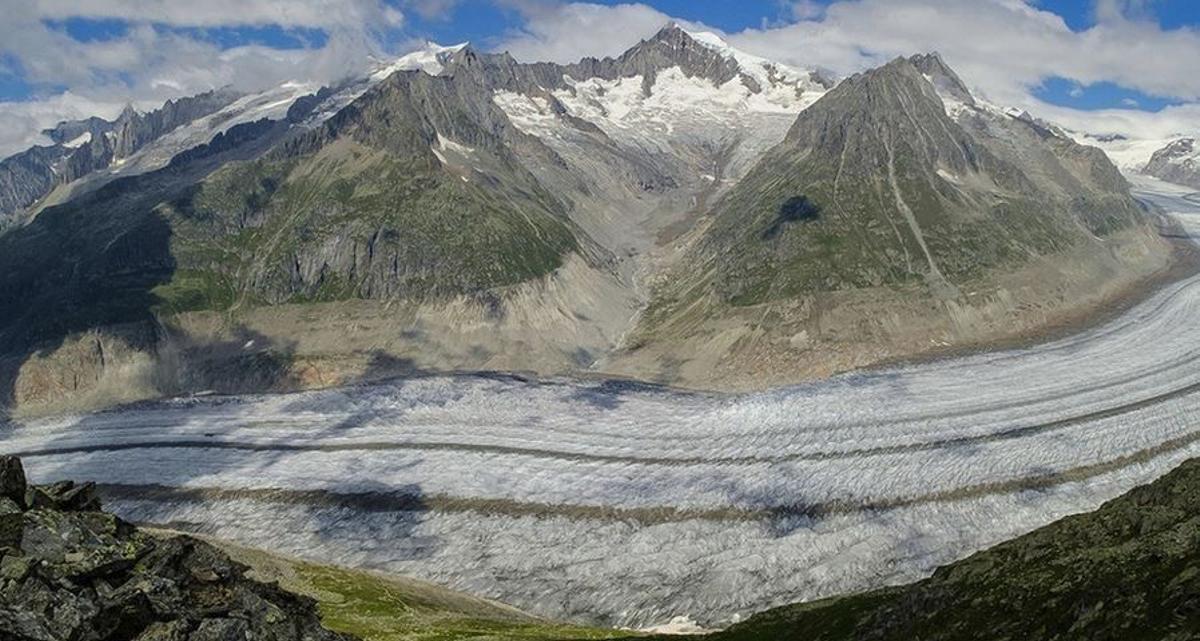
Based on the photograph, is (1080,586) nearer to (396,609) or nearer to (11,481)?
(11,481)

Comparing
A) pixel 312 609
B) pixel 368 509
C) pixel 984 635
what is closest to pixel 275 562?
pixel 368 509

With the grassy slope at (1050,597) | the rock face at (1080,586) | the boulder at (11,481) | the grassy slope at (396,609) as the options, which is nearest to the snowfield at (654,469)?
the grassy slope at (396,609)

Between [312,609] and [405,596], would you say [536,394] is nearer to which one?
[405,596]

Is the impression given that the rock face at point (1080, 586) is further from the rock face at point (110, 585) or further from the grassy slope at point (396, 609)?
the rock face at point (110, 585)

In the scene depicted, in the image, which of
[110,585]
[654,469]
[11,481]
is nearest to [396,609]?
[110,585]

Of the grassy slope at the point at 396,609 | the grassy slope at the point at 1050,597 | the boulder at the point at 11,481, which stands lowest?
the grassy slope at the point at 396,609

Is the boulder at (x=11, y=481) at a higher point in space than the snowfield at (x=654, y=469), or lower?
higher
